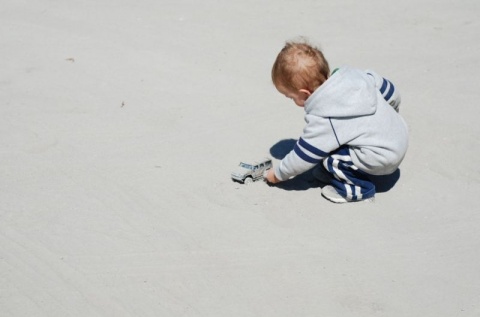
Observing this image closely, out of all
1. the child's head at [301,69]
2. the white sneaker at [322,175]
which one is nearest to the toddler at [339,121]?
the child's head at [301,69]

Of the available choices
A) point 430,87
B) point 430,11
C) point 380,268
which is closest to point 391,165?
point 380,268

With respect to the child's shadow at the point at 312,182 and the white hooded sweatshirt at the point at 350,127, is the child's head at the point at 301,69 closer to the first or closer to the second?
the white hooded sweatshirt at the point at 350,127

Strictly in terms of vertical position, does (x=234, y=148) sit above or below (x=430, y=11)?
below

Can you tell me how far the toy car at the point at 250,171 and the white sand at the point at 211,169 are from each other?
0.05 meters

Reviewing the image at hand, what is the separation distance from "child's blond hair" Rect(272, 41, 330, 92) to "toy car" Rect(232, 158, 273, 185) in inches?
19.3

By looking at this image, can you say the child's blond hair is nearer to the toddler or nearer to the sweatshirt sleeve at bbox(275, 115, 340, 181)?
the toddler

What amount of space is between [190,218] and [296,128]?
109cm

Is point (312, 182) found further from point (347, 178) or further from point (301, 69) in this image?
point (301, 69)

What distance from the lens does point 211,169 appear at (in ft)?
12.3

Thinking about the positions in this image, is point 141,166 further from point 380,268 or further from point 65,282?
point 380,268

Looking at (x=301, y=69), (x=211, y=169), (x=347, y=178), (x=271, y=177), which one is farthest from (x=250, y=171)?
(x=301, y=69)

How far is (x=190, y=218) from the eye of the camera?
11.0 feet

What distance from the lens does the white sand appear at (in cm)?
293

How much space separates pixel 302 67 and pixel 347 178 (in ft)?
2.01
